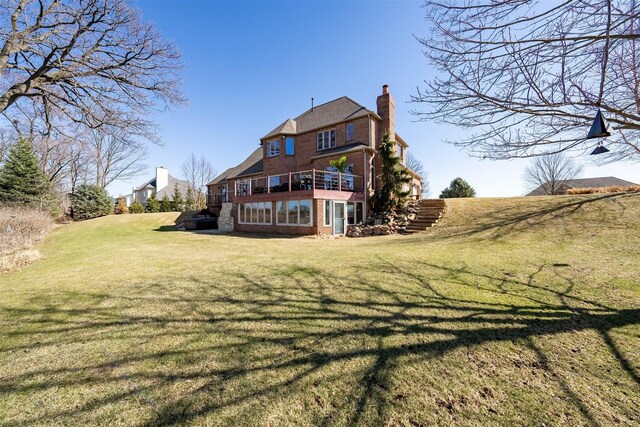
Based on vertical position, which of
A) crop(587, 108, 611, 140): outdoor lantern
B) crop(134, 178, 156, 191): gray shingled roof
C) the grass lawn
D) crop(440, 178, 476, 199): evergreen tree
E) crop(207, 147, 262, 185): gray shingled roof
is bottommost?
the grass lawn

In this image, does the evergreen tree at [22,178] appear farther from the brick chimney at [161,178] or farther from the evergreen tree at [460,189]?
the evergreen tree at [460,189]

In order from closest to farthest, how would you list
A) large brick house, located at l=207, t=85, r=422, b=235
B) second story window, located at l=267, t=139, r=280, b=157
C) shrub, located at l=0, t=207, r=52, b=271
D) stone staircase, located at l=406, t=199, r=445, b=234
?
shrub, located at l=0, t=207, r=52, b=271, stone staircase, located at l=406, t=199, r=445, b=234, large brick house, located at l=207, t=85, r=422, b=235, second story window, located at l=267, t=139, r=280, b=157

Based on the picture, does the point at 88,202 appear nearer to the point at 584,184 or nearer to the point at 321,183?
the point at 321,183

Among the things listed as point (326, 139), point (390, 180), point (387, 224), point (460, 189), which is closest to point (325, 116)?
point (326, 139)

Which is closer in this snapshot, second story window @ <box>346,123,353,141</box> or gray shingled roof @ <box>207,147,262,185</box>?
second story window @ <box>346,123,353,141</box>

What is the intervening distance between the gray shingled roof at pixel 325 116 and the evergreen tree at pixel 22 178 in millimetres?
22845

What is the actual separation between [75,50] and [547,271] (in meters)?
16.9

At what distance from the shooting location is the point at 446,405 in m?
2.26


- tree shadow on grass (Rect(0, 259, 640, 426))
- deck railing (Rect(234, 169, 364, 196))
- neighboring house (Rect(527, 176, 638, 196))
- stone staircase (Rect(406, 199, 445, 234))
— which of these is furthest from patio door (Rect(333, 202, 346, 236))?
neighboring house (Rect(527, 176, 638, 196))

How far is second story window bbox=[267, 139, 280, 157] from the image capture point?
23.3 m

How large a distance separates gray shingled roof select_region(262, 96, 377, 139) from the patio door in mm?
7259

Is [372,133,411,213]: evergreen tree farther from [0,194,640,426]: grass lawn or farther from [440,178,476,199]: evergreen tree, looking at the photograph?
[440,178,476,199]: evergreen tree

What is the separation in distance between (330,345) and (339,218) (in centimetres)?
1348

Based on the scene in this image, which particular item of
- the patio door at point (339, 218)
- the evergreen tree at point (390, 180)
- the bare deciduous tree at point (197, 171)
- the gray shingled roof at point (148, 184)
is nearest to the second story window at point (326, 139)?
the evergreen tree at point (390, 180)
